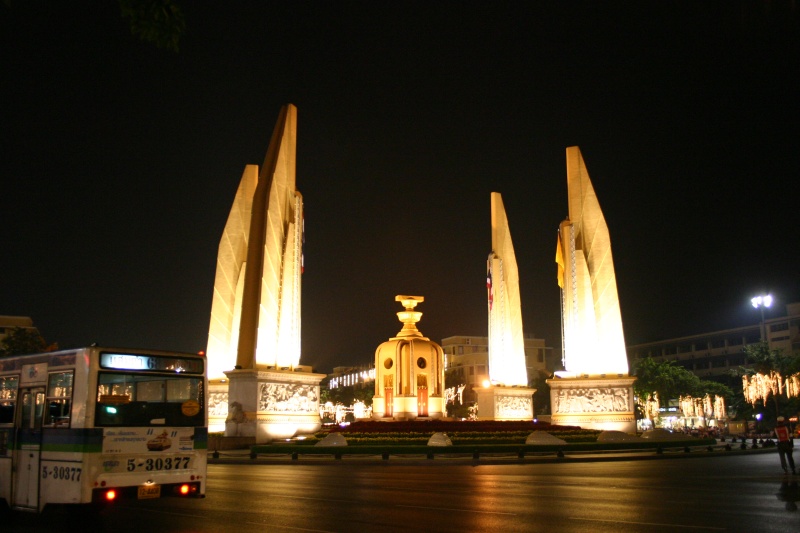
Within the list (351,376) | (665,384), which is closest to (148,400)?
(665,384)

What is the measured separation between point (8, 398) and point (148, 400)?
260 centimetres

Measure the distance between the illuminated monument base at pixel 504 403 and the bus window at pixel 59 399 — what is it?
32.2 metres

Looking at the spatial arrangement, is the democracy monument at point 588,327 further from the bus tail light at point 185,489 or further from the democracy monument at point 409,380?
the bus tail light at point 185,489

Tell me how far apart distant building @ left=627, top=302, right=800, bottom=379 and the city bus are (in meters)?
75.5

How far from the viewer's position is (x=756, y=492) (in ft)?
46.6

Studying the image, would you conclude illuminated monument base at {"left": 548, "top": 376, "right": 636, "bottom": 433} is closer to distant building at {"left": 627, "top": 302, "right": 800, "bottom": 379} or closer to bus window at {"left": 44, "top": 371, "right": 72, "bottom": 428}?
bus window at {"left": 44, "top": 371, "right": 72, "bottom": 428}

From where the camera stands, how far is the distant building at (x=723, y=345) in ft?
253

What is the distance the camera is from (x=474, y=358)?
94.1 m

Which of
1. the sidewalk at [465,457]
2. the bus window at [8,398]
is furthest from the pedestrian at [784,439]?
the bus window at [8,398]

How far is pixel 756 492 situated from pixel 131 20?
43.9ft

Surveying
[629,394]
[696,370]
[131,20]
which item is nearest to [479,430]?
[629,394]

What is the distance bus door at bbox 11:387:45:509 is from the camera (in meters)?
10.9

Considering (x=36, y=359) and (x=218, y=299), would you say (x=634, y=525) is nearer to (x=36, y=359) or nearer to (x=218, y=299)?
(x=36, y=359)

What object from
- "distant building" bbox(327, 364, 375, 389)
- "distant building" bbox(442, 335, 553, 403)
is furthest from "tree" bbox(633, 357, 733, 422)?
"distant building" bbox(327, 364, 375, 389)
